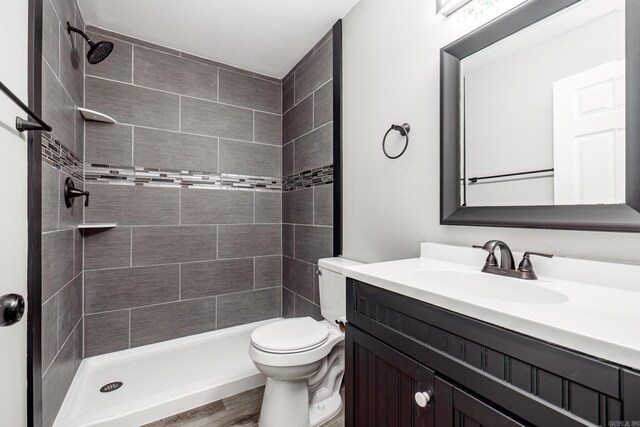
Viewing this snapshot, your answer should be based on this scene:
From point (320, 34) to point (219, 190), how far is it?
142 centimetres

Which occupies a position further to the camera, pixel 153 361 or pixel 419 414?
pixel 153 361

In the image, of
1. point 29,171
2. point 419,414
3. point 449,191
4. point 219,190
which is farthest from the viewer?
point 219,190

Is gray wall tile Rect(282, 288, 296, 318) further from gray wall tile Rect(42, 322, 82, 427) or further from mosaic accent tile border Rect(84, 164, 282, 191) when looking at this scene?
gray wall tile Rect(42, 322, 82, 427)

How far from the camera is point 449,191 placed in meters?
1.21

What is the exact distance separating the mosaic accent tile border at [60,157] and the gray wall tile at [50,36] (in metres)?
0.34

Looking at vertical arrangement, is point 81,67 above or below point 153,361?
above

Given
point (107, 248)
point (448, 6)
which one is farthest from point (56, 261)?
point (448, 6)

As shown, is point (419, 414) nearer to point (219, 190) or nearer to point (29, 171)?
point (29, 171)

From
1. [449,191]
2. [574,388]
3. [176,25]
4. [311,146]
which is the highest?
[176,25]

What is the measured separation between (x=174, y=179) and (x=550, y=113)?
2.26 m

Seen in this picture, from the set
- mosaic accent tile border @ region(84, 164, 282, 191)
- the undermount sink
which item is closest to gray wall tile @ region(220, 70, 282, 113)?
mosaic accent tile border @ region(84, 164, 282, 191)

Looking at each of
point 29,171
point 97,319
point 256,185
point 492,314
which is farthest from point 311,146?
point 97,319

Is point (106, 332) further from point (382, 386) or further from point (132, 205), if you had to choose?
point (382, 386)

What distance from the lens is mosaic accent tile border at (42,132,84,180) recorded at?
1.22 meters
